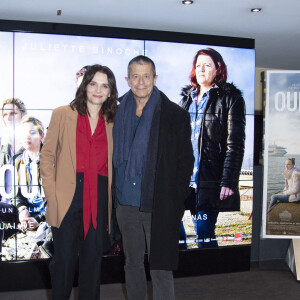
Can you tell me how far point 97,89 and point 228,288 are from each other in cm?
212

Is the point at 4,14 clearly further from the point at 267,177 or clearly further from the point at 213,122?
the point at 267,177

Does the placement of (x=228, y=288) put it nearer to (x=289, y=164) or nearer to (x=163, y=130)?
(x=289, y=164)

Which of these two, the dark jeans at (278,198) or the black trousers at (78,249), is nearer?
the black trousers at (78,249)

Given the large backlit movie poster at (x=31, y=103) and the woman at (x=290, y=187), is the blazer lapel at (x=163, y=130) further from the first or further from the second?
the woman at (x=290, y=187)

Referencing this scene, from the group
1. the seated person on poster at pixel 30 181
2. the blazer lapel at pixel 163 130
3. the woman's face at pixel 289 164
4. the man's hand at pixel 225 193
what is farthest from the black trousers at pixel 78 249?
the woman's face at pixel 289 164

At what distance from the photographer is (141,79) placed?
83.4 inches

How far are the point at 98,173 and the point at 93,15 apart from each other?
1.60m

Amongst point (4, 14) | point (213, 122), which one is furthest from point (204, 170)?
point (4, 14)

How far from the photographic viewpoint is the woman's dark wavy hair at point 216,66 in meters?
3.44

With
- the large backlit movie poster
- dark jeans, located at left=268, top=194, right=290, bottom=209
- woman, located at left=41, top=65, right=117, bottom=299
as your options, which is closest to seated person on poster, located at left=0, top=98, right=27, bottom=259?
the large backlit movie poster

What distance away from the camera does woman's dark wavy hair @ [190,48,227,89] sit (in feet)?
11.3

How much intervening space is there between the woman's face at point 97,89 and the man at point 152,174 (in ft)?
0.48

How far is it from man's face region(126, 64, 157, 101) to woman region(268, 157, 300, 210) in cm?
205

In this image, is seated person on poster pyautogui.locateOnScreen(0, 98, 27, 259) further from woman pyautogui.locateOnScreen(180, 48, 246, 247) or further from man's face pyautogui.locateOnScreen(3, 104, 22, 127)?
woman pyautogui.locateOnScreen(180, 48, 246, 247)
